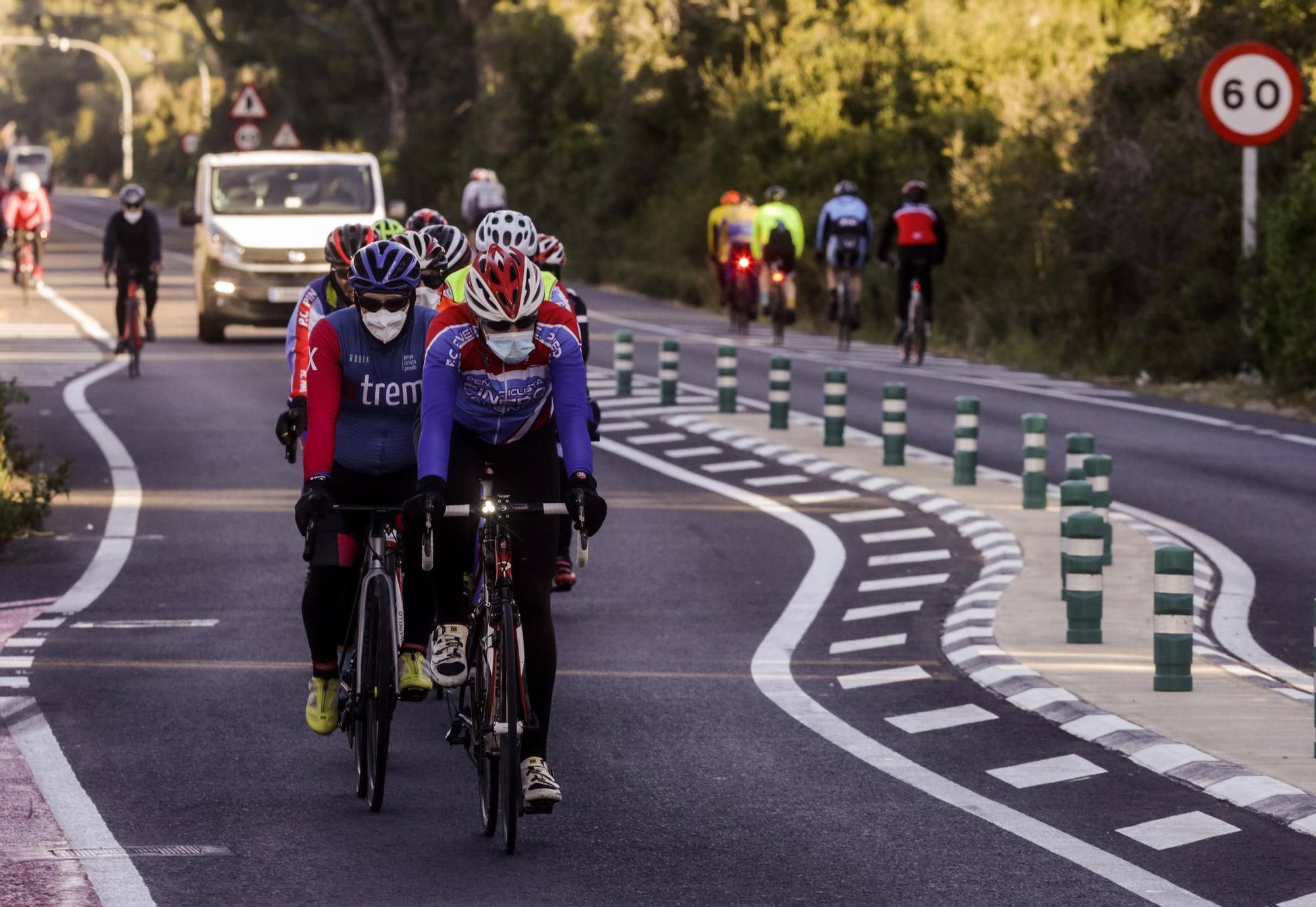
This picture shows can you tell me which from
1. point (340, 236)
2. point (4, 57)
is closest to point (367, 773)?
point (340, 236)

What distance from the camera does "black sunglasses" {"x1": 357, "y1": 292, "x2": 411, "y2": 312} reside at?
28.5 ft

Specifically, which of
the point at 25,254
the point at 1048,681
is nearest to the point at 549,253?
the point at 1048,681

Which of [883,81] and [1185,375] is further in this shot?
[883,81]

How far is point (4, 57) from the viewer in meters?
179

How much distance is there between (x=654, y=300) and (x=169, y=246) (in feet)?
63.2

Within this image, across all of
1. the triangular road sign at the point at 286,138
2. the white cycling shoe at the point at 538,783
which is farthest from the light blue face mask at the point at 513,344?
the triangular road sign at the point at 286,138

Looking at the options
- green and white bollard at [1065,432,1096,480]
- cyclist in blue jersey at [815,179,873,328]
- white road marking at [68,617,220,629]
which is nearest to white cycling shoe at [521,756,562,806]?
white road marking at [68,617,220,629]

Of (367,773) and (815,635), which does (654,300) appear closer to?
(815,635)

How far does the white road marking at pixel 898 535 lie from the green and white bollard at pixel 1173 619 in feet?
17.1

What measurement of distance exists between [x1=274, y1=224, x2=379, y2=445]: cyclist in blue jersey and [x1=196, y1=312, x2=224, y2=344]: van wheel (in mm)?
21142

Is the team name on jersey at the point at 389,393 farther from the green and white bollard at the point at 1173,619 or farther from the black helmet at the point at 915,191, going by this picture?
the black helmet at the point at 915,191

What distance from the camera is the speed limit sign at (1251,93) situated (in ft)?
82.7

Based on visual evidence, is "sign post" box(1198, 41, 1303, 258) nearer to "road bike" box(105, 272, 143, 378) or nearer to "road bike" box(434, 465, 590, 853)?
"road bike" box(105, 272, 143, 378)

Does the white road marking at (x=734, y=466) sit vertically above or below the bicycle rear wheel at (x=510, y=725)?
below
